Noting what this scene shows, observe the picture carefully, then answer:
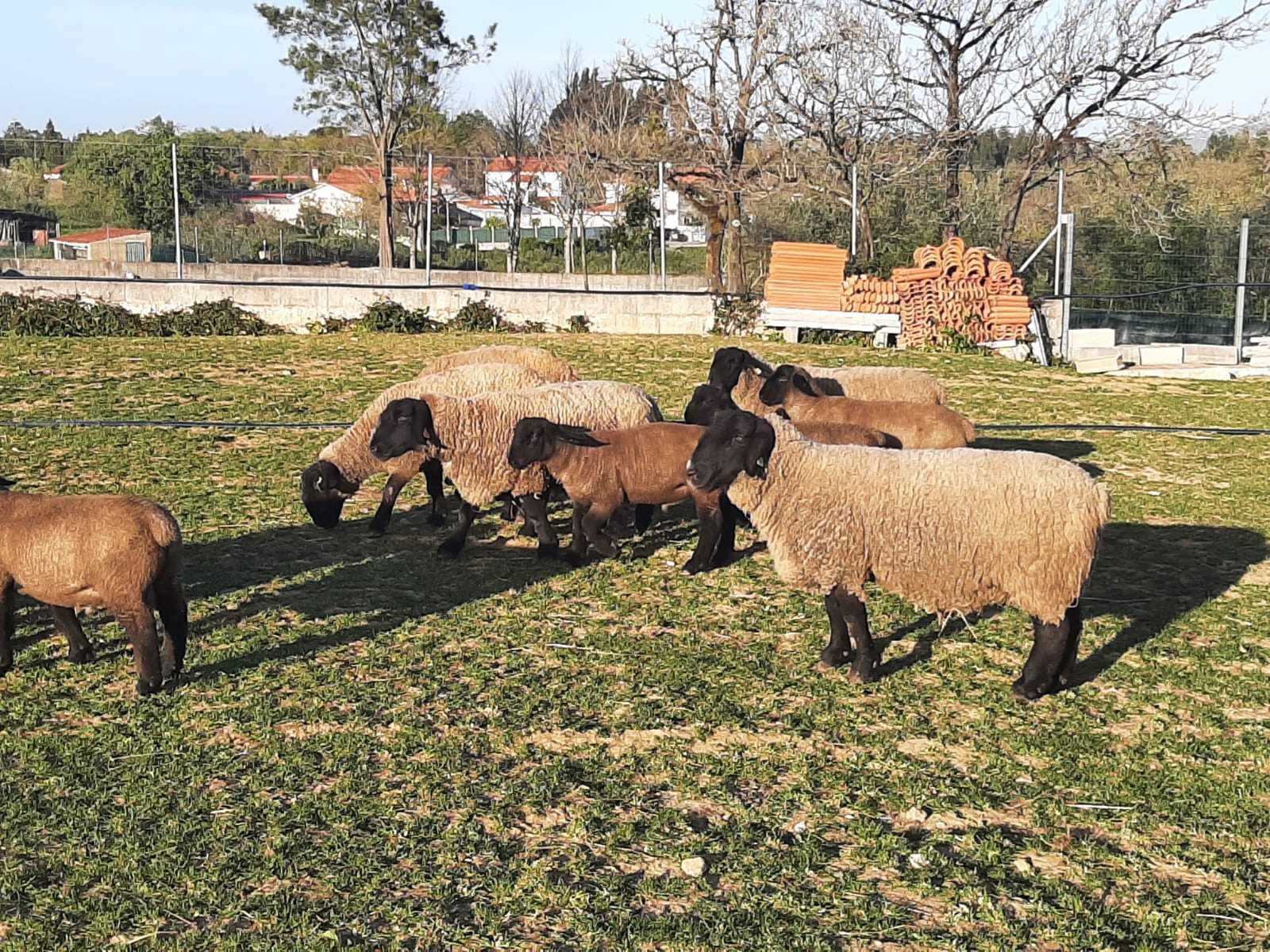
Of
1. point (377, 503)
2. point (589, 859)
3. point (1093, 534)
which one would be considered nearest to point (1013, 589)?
point (1093, 534)

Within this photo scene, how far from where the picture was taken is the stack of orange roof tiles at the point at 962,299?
20953mm

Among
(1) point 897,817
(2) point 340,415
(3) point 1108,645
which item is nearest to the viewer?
(1) point 897,817

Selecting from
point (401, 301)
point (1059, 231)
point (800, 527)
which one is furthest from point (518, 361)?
point (1059, 231)

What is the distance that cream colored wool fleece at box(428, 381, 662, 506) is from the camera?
28.6 feet

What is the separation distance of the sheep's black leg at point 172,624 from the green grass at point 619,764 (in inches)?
5.8

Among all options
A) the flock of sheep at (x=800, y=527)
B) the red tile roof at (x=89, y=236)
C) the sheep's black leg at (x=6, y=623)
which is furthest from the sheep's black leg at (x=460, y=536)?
the red tile roof at (x=89, y=236)

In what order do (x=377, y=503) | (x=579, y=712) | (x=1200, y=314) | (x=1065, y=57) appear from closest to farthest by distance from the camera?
(x=579, y=712) < (x=377, y=503) < (x=1200, y=314) < (x=1065, y=57)

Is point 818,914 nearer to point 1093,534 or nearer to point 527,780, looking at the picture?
point 527,780

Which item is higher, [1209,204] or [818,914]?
[1209,204]

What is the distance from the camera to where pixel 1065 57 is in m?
26.4

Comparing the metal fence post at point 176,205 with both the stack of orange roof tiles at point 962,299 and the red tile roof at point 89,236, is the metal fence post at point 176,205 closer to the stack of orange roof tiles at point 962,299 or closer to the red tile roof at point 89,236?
the red tile roof at point 89,236

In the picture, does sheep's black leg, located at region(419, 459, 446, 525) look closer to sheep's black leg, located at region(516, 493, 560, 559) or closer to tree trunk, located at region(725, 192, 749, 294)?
sheep's black leg, located at region(516, 493, 560, 559)

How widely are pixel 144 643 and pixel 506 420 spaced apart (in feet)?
11.5

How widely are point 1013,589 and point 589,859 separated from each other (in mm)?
2607
